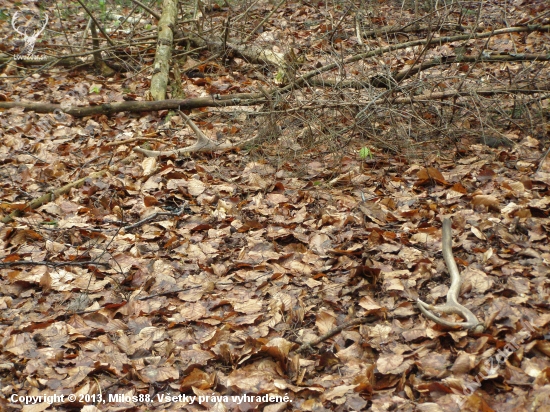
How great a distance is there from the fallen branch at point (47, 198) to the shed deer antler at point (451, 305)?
3.26 m

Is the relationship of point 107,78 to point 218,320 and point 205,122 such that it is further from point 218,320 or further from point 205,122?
point 218,320

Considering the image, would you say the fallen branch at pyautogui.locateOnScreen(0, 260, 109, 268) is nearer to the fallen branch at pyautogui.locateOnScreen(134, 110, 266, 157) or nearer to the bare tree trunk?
the fallen branch at pyautogui.locateOnScreen(134, 110, 266, 157)

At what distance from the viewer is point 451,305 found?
2.85 metres

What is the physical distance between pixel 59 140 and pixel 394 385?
4848 millimetres

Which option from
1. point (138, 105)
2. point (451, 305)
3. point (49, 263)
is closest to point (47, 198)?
point (49, 263)

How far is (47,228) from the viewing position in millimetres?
4164

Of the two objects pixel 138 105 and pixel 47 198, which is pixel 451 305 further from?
pixel 138 105

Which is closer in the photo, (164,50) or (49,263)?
(49,263)

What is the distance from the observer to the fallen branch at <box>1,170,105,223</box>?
14.4ft

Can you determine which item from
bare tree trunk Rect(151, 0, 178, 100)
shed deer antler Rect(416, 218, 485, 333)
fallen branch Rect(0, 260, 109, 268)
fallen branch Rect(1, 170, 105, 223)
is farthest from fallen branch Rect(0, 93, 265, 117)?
shed deer antler Rect(416, 218, 485, 333)

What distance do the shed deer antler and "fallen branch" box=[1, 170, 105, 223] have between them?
10.7 ft

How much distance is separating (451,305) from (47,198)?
3482mm

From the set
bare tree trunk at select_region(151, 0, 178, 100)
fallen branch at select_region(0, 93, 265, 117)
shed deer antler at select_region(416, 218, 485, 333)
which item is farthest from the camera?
bare tree trunk at select_region(151, 0, 178, 100)

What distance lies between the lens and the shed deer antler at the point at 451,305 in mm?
2707
